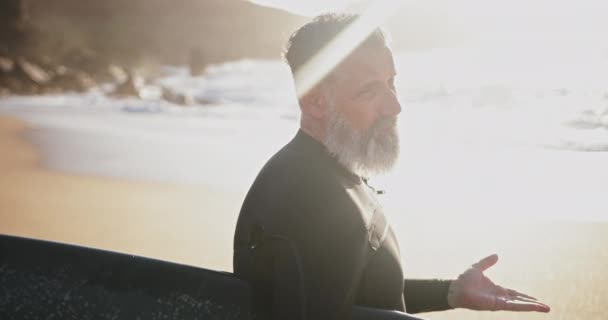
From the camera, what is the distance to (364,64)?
4.87 ft

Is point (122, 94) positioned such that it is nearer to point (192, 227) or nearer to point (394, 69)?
point (192, 227)

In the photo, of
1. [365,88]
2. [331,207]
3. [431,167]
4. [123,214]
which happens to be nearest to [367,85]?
[365,88]

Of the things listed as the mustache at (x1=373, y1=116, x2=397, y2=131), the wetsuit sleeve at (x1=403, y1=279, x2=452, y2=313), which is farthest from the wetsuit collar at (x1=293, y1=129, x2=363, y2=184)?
the wetsuit sleeve at (x1=403, y1=279, x2=452, y2=313)

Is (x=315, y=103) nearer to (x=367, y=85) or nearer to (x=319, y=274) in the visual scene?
(x=367, y=85)

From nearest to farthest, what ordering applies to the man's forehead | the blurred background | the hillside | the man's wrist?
the man's forehead < the man's wrist < the blurred background < the hillside

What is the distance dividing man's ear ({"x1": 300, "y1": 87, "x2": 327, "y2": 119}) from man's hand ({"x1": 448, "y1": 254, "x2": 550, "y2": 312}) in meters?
0.68

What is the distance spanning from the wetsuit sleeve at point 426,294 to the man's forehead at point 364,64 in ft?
2.24

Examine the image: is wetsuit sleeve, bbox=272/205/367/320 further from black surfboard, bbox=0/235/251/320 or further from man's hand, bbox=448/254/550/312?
man's hand, bbox=448/254/550/312

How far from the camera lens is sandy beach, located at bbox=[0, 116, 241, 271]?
4082 mm

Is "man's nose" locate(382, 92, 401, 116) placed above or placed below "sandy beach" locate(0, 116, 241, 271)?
above

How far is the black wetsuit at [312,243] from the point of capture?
126 centimetres

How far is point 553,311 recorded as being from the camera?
286 centimetres

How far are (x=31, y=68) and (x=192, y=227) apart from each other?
76.8ft

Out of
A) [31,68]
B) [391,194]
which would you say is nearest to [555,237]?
[391,194]
